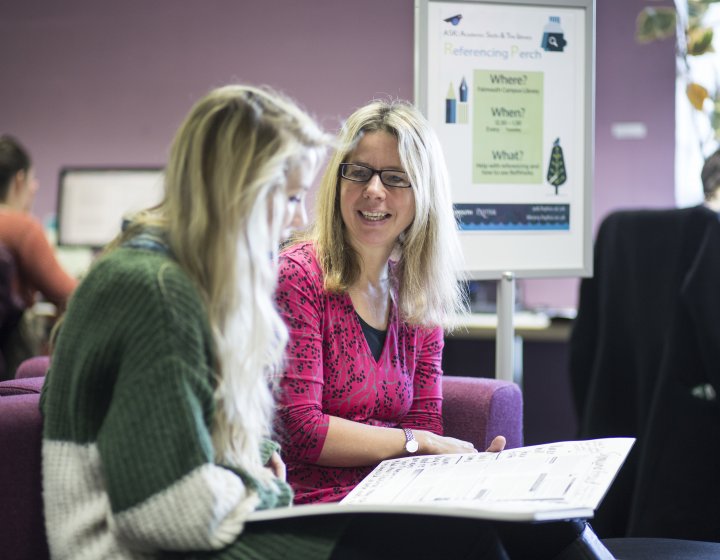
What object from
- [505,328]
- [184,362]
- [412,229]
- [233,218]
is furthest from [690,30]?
[184,362]

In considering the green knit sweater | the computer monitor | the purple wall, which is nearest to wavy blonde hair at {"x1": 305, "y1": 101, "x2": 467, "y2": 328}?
the green knit sweater

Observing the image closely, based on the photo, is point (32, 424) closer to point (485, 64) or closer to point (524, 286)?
point (485, 64)

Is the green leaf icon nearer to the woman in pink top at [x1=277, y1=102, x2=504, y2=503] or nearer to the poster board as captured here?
the poster board

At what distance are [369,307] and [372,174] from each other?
27 centimetres

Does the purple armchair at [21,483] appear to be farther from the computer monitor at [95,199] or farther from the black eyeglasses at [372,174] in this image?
the computer monitor at [95,199]

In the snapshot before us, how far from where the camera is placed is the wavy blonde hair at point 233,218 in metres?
1.10

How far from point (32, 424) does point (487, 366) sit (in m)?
2.92

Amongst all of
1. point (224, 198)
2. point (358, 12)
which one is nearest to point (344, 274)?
point (224, 198)

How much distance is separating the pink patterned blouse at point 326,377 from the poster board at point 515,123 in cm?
53

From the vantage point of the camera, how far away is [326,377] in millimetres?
1691

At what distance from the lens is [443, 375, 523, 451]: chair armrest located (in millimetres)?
1920

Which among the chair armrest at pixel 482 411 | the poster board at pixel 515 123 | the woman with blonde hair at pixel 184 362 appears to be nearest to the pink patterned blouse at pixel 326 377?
the chair armrest at pixel 482 411

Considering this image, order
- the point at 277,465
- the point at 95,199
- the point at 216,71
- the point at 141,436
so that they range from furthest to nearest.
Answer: the point at 216,71 < the point at 95,199 < the point at 277,465 < the point at 141,436

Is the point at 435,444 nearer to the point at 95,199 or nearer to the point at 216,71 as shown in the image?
the point at 95,199
